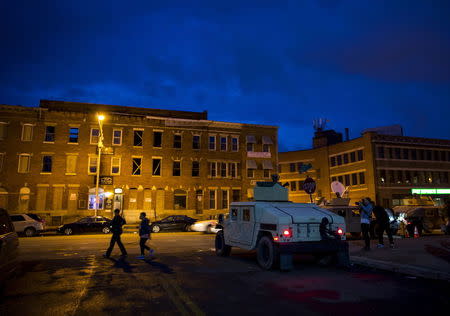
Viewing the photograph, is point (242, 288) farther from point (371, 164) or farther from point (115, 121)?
point (371, 164)

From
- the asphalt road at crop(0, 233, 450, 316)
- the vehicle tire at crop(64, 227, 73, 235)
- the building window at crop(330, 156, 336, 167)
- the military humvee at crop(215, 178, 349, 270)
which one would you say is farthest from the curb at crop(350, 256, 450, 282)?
the building window at crop(330, 156, 336, 167)

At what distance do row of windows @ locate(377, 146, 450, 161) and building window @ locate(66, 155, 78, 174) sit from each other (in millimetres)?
35875

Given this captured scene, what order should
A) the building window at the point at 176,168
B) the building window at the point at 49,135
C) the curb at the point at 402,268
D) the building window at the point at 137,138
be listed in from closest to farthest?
the curb at the point at 402,268
the building window at the point at 49,135
the building window at the point at 137,138
the building window at the point at 176,168

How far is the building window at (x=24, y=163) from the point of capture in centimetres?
3275

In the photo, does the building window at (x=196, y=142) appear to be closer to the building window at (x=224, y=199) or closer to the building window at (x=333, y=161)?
the building window at (x=224, y=199)

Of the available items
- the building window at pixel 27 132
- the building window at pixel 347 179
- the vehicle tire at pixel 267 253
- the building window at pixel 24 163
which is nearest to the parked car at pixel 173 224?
the building window at pixel 24 163

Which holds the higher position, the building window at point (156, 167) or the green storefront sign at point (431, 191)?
the building window at point (156, 167)

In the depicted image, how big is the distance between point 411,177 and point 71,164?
41.5m

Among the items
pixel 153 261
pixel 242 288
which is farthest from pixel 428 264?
pixel 153 261

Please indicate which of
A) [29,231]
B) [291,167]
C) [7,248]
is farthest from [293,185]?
[7,248]

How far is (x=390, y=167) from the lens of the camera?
140 ft

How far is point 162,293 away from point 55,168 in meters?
31.0

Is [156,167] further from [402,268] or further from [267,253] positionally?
[402,268]

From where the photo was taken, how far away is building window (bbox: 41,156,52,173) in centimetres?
3331
